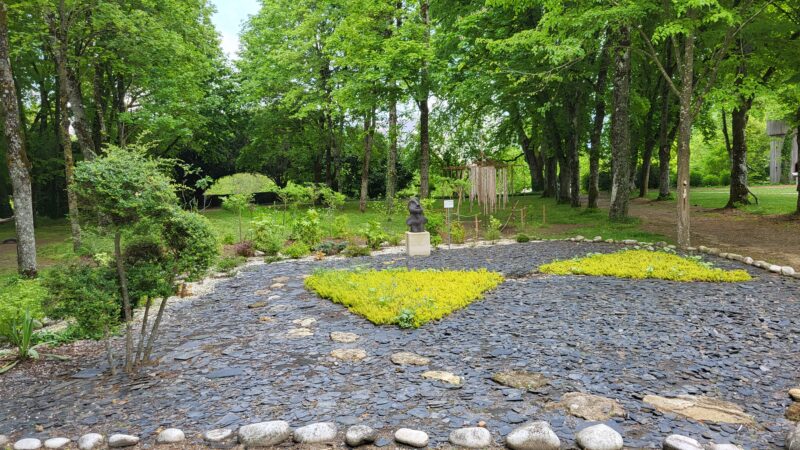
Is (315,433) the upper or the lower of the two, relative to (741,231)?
lower

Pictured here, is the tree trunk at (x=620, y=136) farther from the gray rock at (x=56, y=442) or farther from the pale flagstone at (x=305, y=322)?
the gray rock at (x=56, y=442)

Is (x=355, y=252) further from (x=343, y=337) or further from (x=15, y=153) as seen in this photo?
(x=15, y=153)

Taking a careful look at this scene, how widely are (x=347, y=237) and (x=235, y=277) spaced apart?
403cm

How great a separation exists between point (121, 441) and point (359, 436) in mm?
1603

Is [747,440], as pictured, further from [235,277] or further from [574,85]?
[574,85]

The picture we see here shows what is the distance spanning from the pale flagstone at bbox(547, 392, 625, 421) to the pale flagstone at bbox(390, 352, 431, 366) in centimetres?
125

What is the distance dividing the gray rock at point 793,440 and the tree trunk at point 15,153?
1051 cm

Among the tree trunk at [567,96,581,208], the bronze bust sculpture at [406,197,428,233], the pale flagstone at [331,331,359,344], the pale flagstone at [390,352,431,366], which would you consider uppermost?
the tree trunk at [567,96,581,208]

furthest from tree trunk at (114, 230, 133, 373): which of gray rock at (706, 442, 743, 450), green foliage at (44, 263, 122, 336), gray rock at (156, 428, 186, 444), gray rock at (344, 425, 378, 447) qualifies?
gray rock at (706, 442, 743, 450)

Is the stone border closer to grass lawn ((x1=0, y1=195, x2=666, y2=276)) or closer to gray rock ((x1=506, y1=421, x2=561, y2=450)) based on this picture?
gray rock ((x1=506, y1=421, x2=561, y2=450))

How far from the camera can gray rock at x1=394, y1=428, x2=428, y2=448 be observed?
2924 mm

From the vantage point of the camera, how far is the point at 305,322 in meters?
5.55

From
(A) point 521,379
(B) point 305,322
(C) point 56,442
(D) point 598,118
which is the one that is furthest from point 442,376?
(D) point 598,118

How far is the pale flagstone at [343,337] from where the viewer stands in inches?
192
